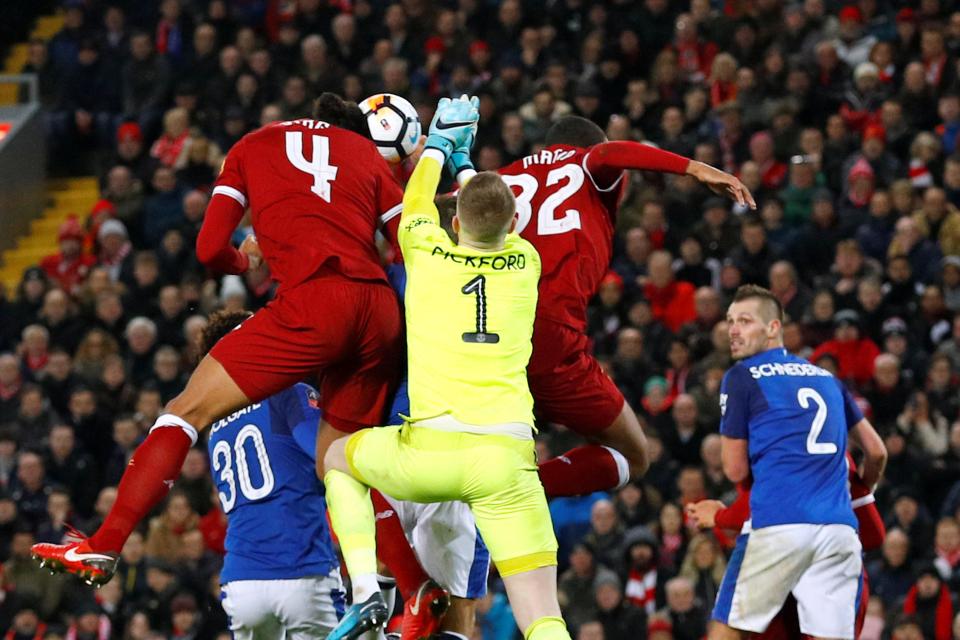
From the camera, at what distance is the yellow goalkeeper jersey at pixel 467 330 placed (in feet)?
23.5

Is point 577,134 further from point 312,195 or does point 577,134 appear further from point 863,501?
point 863,501

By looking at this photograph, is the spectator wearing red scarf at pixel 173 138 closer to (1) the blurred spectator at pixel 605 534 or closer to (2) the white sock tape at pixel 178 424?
(1) the blurred spectator at pixel 605 534

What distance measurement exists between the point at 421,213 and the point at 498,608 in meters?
Answer: 6.24

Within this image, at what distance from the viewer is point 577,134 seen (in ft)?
28.3

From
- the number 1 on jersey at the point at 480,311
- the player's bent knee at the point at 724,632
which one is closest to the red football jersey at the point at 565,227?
the number 1 on jersey at the point at 480,311

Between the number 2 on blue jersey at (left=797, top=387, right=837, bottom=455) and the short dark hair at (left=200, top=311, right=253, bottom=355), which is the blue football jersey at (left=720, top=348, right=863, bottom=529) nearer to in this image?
the number 2 on blue jersey at (left=797, top=387, right=837, bottom=455)

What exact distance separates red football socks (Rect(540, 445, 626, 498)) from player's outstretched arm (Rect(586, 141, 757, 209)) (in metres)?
1.33

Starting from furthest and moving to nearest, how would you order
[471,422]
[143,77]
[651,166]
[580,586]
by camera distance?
[143,77], [580,586], [651,166], [471,422]

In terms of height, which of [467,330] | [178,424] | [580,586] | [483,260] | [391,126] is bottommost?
[580,586]

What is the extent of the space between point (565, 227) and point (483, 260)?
1.03 meters

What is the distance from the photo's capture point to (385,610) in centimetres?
707

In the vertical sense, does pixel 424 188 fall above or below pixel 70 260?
above

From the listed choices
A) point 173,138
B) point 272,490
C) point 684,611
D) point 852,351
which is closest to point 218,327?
point 272,490

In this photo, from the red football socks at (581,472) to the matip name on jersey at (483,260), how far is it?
153 cm
